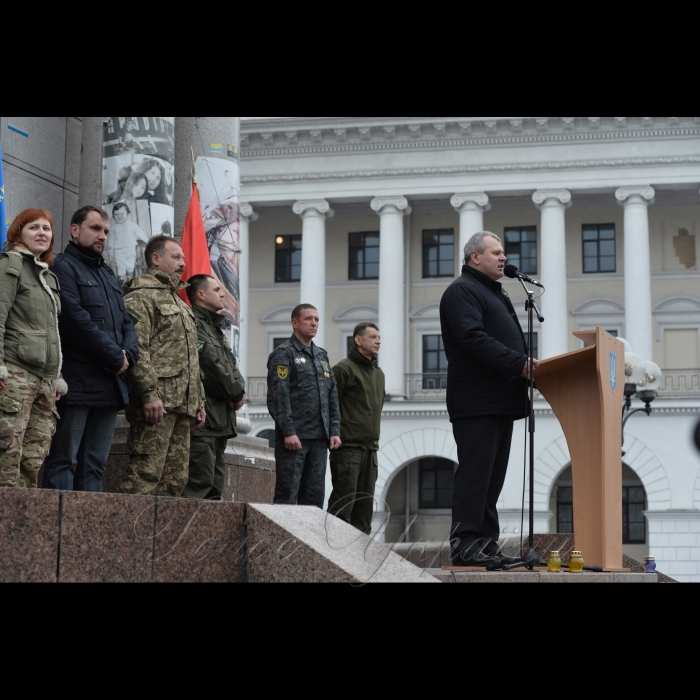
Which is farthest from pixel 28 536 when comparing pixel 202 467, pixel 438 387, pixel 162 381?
pixel 438 387

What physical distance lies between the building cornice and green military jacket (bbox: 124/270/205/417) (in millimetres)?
30290

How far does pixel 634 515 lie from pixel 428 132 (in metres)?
13.6

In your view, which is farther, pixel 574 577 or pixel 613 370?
pixel 613 370

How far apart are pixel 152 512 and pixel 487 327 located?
2506 millimetres

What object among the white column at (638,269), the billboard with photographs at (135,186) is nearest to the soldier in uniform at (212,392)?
the billboard with photographs at (135,186)

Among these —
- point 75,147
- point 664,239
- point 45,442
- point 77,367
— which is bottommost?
point 45,442

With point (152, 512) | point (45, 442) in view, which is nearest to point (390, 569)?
point (152, 512)

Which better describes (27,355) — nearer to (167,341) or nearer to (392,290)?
(167,341)

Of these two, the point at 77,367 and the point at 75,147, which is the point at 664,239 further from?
the point at 77,367

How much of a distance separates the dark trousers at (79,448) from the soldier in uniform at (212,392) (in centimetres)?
131

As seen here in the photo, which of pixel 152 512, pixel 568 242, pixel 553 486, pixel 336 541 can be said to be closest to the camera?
pixel 152 512

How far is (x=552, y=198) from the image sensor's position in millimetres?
37625

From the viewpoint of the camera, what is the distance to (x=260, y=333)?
1644 inches

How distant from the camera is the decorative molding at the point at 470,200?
38094 mm
